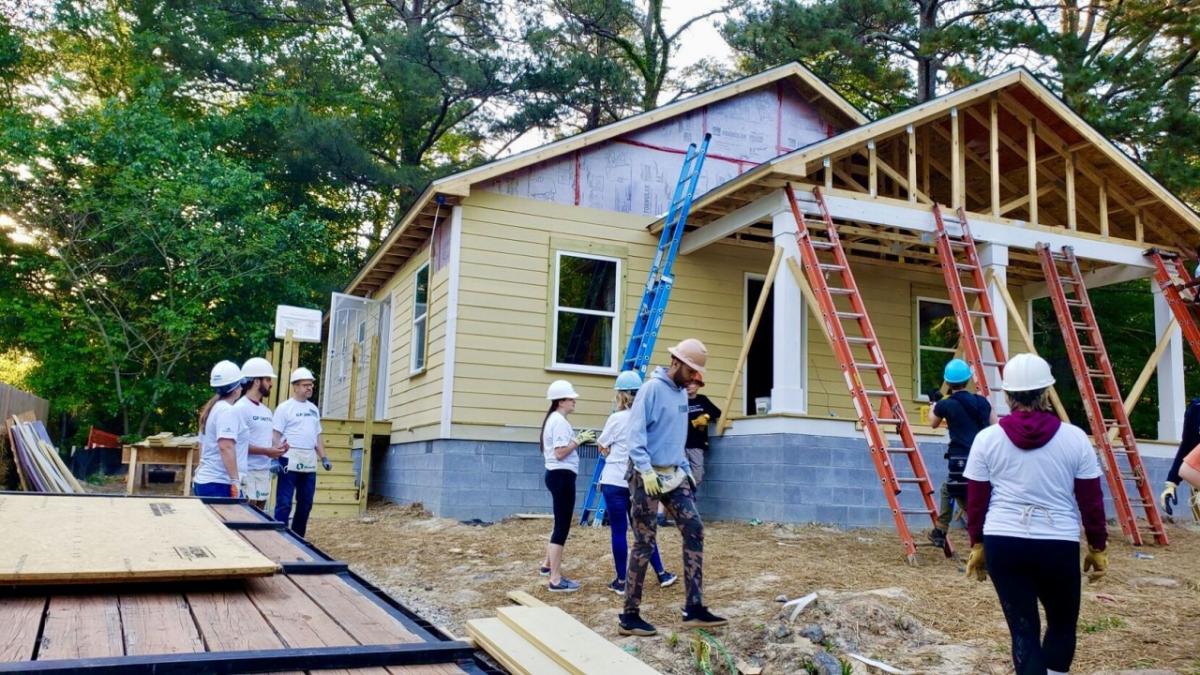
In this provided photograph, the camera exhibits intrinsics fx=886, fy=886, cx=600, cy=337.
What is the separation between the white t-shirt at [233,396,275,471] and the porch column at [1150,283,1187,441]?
11.8 metres

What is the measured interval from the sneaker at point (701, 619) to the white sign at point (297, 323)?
7809 mm

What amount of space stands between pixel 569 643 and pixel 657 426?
2464 millimetres

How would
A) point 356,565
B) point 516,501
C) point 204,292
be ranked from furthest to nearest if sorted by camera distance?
point 204,292 → point 516,501 → point 356,565

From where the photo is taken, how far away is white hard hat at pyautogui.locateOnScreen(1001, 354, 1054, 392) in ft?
13.3

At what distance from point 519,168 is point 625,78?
1232 centimetres

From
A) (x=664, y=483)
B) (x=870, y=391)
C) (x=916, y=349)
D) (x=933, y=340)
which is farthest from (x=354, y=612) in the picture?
(x=933, y=340)

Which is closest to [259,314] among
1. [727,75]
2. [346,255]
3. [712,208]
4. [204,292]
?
[204,292]

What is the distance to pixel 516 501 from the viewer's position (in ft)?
37.9

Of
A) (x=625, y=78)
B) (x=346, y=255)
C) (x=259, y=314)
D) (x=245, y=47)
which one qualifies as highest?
(x=245, y=47)

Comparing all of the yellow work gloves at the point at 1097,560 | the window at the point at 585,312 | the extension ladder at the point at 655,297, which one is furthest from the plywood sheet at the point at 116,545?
the window at the point at 585,312

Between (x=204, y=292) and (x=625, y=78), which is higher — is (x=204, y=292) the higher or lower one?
the lower one

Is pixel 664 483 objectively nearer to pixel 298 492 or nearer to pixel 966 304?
pixel 298 492

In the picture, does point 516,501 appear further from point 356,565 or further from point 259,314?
point 259,314

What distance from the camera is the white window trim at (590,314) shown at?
1216 centimetres
